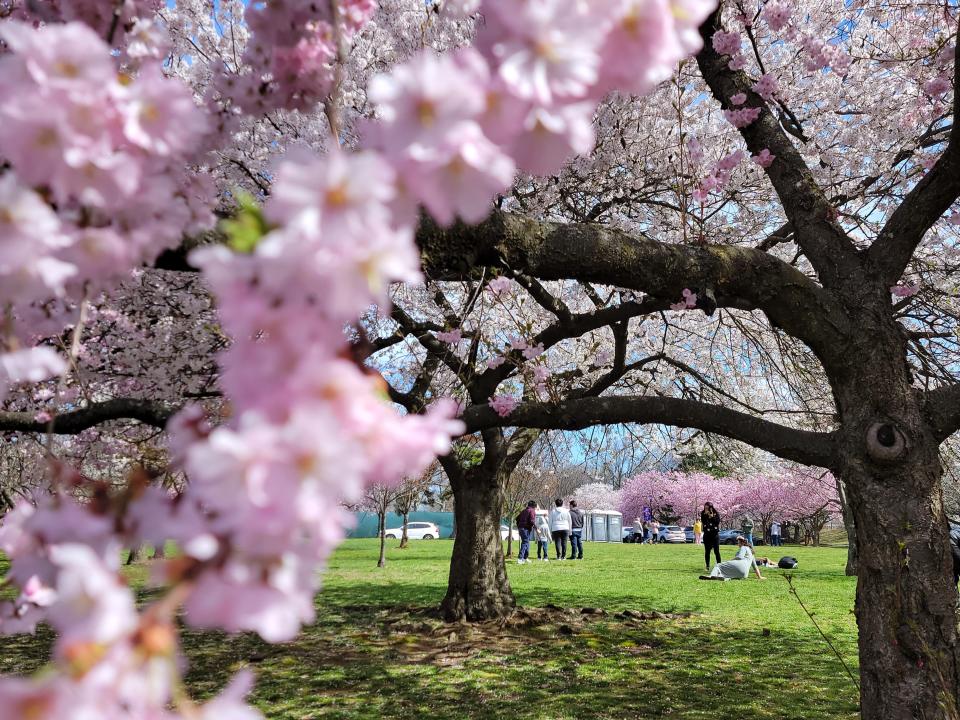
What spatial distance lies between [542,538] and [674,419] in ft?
51.6

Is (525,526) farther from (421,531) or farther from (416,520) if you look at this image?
(416,520)

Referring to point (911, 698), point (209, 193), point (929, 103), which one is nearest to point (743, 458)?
point (929, 103)

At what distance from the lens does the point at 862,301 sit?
4.13 metres

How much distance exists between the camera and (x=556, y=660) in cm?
637

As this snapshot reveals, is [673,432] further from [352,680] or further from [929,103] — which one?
[352,680]

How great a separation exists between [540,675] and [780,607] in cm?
529

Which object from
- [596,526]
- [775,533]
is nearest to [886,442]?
[775,533]

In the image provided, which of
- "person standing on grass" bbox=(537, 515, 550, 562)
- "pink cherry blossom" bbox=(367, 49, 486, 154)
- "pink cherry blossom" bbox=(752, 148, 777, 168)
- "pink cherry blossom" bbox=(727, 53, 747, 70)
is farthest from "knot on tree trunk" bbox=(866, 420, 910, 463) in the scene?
"person standing on grass" bbox=(537, 515, 550, 562)

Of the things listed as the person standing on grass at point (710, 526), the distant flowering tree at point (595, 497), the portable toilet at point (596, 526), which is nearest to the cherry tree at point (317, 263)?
the person standing on grass at point (710, 526)

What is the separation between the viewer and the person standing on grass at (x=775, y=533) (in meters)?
36.4

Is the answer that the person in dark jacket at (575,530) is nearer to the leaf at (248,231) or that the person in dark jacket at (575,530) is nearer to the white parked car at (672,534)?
the white parked car at (672,534)

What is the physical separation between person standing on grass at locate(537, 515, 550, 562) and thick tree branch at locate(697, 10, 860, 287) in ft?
51.3

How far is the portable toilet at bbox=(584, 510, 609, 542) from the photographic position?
136 feet

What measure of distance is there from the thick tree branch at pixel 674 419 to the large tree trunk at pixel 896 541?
0.70 ft
